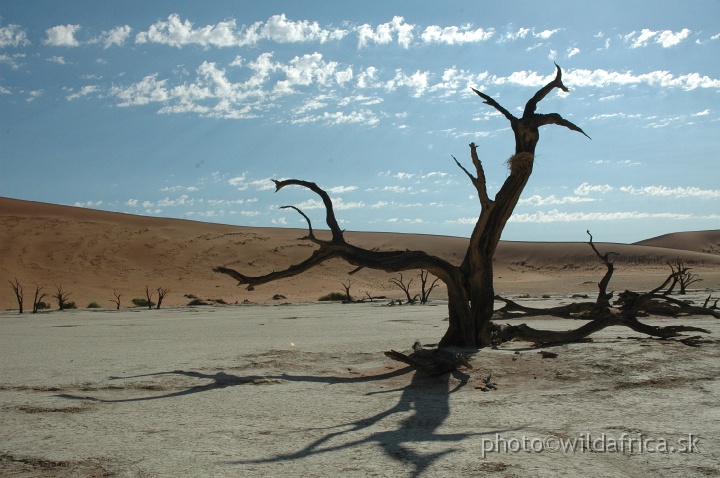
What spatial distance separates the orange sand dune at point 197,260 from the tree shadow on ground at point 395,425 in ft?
82.8

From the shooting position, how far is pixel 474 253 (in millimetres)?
9961

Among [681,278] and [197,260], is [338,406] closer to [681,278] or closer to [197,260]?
[681,278]

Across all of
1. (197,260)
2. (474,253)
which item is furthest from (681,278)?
(197,260)

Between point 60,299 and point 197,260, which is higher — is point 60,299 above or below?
below

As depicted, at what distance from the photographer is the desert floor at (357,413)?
480 cm

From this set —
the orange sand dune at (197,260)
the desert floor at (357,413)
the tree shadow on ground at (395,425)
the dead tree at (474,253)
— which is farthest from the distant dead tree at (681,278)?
the tree shadow on ground at (395,425)

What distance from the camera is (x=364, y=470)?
183 inches

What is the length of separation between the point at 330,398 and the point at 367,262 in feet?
9.02

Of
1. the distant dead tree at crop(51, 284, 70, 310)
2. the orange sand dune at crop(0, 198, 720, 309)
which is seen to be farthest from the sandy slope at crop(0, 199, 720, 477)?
the orange sand dune at crop(0, 198, 720, 309)

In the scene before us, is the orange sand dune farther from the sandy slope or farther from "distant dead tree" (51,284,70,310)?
the sandy slope

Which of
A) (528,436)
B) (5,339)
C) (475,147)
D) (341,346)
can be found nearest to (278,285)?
(5,339)

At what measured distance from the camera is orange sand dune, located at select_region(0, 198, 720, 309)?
41.2m

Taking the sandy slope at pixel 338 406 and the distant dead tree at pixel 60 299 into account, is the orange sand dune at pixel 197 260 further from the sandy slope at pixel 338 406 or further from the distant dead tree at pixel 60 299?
the sandy slope at pixel 338 406

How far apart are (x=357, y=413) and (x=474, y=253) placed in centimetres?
416
